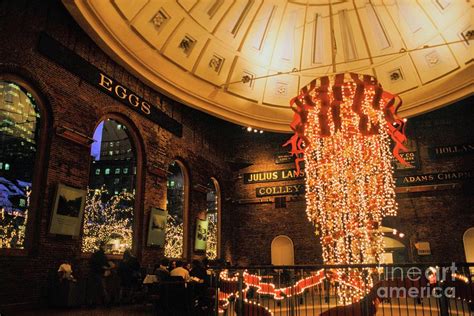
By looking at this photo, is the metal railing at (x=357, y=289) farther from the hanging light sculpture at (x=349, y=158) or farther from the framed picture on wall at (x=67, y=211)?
the framed picture on wall at (x=67, y=211)

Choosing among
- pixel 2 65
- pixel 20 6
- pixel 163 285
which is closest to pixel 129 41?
pixel 20 6

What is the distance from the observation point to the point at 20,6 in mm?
7156

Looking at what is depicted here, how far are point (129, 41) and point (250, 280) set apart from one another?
674 cm

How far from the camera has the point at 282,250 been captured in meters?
14.8

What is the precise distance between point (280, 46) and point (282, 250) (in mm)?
8002

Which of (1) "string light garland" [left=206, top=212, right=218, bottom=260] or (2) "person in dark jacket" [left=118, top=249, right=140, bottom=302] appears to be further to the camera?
(1) "string light garland" [left=206, top=212, right=218, bottom=260]

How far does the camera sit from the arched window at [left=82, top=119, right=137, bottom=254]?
9.80 meters

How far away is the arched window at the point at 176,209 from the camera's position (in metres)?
11.9

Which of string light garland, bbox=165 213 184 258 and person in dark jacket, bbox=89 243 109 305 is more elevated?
string light garland, bbox=165 213 184 258

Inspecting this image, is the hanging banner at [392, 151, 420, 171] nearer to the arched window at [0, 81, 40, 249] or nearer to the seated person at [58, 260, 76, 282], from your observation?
the seated person at [58, 260, 76, 282]

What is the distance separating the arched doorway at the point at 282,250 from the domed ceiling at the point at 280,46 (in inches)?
205

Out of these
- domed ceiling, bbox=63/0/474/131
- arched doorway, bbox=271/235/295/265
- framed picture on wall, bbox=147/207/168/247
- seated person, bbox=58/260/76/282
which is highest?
domed ceiling, bbox=63/0/474/131

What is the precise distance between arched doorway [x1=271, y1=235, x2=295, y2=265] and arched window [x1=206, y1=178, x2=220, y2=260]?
7.90 feet

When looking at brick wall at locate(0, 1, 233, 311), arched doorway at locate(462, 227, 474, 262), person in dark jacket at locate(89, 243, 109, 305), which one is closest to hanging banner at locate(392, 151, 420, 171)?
arched doorway at locate(462, 227, 474, 262)
